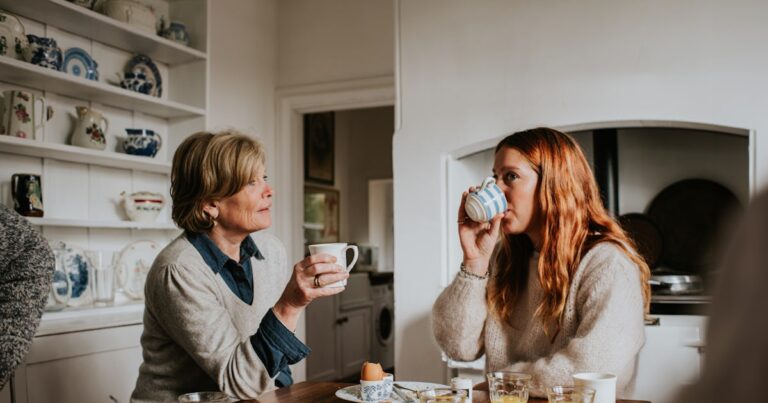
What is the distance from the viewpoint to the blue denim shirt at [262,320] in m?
1.55

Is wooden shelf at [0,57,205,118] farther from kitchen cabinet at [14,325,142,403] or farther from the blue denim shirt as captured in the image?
the blue denim shirt

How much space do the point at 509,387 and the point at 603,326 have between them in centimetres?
33

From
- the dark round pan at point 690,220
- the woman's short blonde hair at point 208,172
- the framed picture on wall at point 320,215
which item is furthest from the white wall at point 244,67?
the dark round pan at point 690,220

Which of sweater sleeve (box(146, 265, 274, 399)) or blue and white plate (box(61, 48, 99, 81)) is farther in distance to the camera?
blue and white plate (box(61, 48, 99, 81))

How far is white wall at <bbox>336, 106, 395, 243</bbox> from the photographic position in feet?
22.0

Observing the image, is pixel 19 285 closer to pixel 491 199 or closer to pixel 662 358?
pixel 491 199

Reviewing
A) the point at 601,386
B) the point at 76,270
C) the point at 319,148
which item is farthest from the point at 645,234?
the point at 319,148

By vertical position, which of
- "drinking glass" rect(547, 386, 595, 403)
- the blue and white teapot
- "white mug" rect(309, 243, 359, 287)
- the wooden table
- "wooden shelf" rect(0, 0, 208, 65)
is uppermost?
"wooden shelf" rect(0, 0, 208, 65)

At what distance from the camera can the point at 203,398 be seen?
4.58 ft

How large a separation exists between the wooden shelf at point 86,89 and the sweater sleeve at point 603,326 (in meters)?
2.17

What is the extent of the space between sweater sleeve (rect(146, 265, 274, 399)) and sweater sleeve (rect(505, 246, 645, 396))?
662 mm

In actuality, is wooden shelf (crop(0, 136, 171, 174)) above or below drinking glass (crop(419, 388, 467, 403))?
above

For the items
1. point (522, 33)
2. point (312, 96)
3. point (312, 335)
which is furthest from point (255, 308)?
point (312, 335)

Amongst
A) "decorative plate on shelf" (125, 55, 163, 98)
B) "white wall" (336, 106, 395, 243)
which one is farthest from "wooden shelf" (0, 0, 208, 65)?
"white wall" (336, 106, 395, 243)
